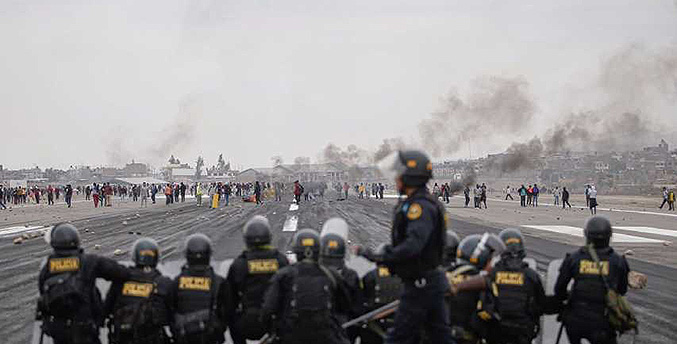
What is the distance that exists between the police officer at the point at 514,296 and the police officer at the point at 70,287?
3.65 meters

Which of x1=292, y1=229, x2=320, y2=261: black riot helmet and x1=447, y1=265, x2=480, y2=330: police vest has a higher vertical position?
x1=292, y1=229, x2=320, y2=261: black riot helmet

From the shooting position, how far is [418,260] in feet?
15.3

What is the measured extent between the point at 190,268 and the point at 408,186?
236 cm

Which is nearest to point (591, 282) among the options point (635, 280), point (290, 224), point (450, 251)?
point (635, 280)

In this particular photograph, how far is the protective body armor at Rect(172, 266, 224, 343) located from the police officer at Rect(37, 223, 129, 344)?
0.65m

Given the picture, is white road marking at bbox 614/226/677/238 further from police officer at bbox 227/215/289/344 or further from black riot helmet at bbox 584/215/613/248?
police officer at bbox 227/215/289/344

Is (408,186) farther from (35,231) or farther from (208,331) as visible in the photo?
(35,231)

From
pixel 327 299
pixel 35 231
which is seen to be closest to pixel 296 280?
pixel 327 299

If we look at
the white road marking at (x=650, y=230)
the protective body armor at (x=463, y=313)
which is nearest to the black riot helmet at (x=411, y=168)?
the protective body armor at (x=463, y=313)

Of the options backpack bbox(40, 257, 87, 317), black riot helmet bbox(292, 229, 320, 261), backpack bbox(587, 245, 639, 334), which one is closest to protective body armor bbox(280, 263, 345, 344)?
black riot helmet bbox(292, 229, 320, 261)

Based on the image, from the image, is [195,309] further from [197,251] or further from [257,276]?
[257,276]

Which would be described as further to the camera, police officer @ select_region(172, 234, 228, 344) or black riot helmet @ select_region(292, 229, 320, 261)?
police officer @ select_region(172, 234, 228, 344)

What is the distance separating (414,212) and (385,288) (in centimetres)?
155

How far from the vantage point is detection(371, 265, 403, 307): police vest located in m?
5.95
